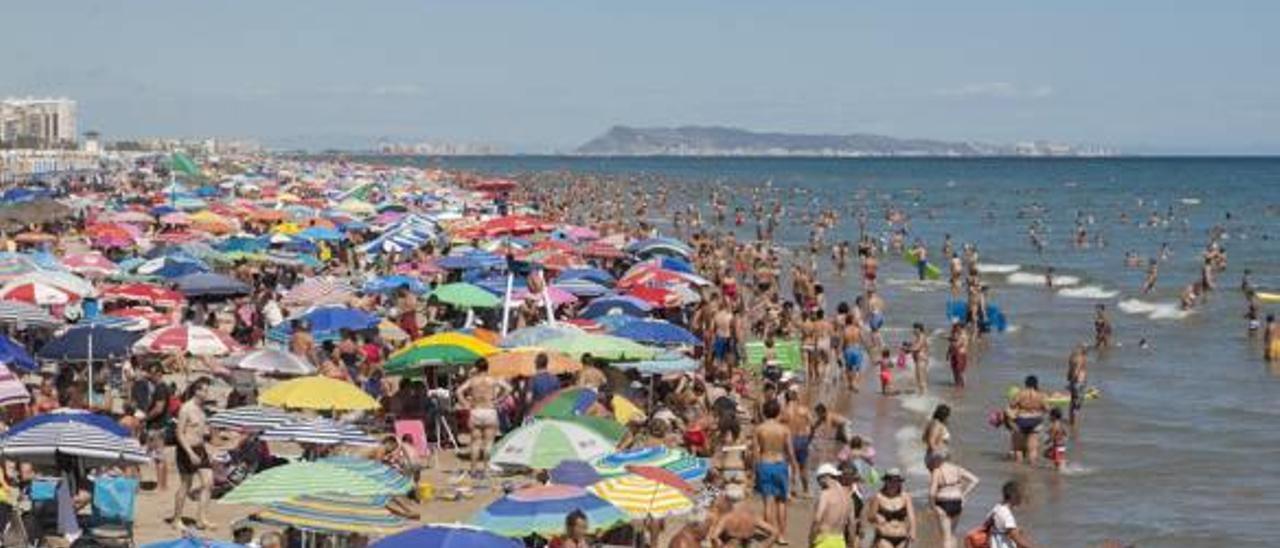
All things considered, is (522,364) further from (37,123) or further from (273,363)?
(37,123)

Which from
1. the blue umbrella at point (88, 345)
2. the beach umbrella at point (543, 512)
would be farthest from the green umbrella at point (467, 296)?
the beach umbrella at point (543, 512)

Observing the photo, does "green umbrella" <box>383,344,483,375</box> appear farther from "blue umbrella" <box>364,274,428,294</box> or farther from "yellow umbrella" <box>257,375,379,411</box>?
"blue umbrella" <box>364,274,428,294</box>

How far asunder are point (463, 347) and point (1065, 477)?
6.15m

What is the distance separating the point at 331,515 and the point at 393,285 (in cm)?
1580

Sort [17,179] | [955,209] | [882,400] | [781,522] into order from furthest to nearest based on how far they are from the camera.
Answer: [955,209], [17,179], [882,400], [781,522]

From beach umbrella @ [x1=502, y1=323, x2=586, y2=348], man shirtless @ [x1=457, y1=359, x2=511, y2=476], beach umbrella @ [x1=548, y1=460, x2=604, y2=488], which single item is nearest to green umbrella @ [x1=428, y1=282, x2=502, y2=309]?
beach umbrella @ [x1=502, y1=323, x2=586, y2=348]

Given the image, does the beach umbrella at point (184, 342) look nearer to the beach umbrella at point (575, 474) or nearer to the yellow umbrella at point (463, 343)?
the yellow umbrella at point (463, 343)

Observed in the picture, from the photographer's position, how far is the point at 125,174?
86.4 m

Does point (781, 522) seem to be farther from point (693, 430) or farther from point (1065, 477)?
point (1065, 477)

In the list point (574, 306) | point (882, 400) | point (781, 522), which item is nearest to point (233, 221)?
point (574, 306)

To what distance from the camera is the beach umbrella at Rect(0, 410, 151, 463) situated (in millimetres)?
10883

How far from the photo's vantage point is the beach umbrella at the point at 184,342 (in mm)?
15797

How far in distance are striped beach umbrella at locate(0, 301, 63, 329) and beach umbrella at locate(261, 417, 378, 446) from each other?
5.77 m

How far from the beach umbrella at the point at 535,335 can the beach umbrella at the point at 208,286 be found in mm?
5869
